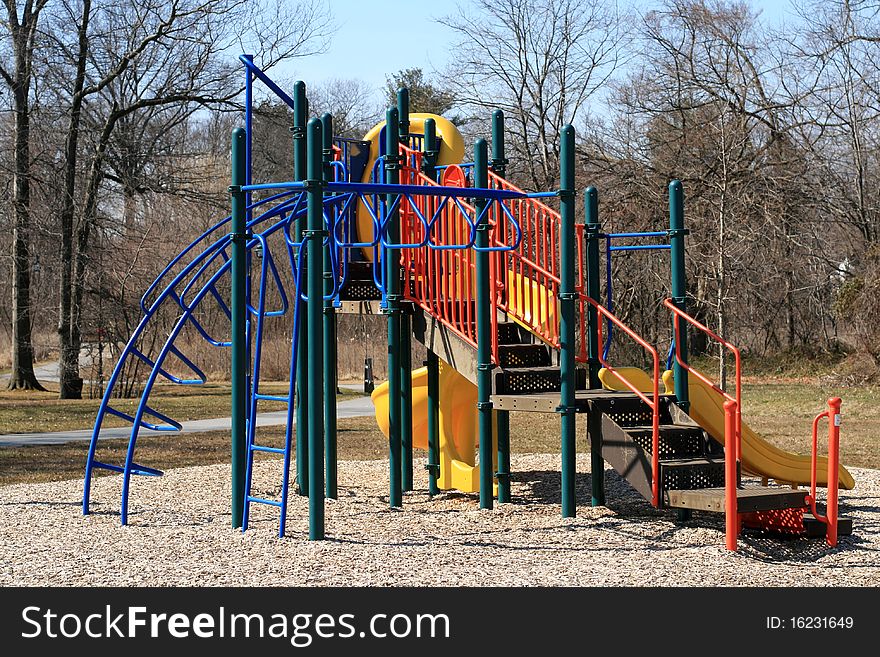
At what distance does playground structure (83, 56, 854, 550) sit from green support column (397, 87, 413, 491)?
2 centimetres

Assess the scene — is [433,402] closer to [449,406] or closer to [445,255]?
[449,406]

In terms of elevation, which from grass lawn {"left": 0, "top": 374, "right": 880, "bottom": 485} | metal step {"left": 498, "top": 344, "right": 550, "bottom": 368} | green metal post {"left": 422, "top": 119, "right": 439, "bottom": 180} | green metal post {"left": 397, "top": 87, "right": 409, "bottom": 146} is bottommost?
grass lawn {"left": 0, "top": 374, "right": 880, "bottom": 485}

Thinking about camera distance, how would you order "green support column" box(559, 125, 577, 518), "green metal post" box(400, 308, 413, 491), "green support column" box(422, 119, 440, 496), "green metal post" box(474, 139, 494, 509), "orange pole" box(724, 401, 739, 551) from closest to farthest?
"orange pole" box(724, 401, 739, 551) → "green support column" box(559, 125, 577, 518) → "green metal post" box(474, 139, 494, 509) → "green metal post" box(400, 308, 413, 491) → "green support column" box(422, 119, 440, 496)

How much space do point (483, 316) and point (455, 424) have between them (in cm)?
206

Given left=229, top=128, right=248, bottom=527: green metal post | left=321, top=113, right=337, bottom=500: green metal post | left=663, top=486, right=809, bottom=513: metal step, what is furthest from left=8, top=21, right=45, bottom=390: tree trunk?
left=663, top=486, right=809, bottom=513: metal step

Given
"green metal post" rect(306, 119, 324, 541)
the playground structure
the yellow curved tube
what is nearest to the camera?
"green metal post" rect(306, 119, 324, 541)

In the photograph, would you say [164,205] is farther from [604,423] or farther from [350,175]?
[604,423]

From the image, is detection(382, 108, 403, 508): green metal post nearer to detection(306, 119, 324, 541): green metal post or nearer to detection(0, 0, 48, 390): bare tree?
detection(306, 119, 324, 541): green metal post

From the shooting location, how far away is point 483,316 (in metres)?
8.24

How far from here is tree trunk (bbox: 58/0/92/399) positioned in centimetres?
2361

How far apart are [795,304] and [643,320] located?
12.5ft

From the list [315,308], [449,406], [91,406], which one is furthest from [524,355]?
[91,406]

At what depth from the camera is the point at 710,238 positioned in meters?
24.2

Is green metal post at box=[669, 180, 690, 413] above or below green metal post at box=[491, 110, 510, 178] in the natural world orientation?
below
